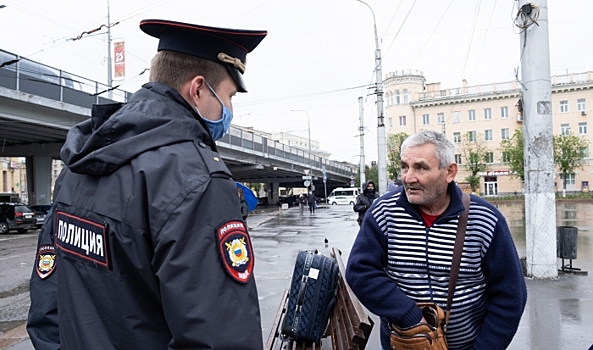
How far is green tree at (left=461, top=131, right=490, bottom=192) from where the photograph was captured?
184 ft

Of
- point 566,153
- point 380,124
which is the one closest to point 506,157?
point 566,153

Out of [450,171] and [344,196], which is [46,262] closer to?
[450,171]

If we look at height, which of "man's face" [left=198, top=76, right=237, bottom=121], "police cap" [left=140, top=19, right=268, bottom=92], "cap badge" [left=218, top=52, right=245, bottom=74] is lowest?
"man's face" [left=198, top=76, right=237, bottom=121]

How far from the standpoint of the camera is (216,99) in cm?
156

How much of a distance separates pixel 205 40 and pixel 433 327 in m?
1.75

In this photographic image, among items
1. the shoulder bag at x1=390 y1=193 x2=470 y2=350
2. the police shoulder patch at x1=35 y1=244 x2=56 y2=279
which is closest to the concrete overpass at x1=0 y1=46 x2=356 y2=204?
the police shoulder patch at x1=35 y1=244 x2=56 y2=279

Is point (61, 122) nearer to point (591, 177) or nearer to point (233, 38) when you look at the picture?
point (233, 38)

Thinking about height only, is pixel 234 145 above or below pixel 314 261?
above

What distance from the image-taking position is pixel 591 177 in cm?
5816

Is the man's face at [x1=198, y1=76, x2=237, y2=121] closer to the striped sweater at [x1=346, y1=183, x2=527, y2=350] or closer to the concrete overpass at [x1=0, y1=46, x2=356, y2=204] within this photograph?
the striped sweater at [x1=346, y1=183, x2=527, y2=350]

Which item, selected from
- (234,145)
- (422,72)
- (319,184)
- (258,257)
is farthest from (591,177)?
(258,257)

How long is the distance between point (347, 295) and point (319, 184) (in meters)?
68.5

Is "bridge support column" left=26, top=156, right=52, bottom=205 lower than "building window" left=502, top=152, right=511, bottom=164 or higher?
lower

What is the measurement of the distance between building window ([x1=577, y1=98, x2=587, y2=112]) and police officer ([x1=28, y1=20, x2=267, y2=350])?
230ft
